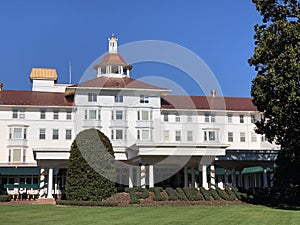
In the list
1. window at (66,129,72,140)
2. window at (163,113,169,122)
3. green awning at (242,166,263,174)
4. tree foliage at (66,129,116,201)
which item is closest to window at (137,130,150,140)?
window at (163,113,169,122)

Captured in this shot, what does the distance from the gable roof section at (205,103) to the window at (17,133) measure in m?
17.1

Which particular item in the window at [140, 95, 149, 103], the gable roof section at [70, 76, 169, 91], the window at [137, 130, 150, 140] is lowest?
the window at [137, 130, 150, 140]

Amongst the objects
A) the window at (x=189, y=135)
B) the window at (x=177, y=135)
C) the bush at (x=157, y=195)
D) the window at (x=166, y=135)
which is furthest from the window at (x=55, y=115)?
the bush at (x=157, y=195)

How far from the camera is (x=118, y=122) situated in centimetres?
5166

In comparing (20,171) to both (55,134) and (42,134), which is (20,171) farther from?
(55,134)

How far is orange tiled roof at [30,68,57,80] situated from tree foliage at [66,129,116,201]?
→ 33.1m

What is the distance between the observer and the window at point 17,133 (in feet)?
170

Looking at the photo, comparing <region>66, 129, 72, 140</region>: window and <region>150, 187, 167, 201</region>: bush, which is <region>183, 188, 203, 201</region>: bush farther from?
<region>66, 129, 72, 140</region>: window

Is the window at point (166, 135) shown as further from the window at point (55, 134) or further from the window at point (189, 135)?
the window at point (55, 134)

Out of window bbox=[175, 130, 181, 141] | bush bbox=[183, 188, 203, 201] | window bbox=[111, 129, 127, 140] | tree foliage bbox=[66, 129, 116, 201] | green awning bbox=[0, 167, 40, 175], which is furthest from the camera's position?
window bbox=[175, 130, 181, 141]

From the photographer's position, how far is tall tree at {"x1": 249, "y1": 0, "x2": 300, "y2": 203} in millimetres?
23234

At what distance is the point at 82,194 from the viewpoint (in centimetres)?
3017

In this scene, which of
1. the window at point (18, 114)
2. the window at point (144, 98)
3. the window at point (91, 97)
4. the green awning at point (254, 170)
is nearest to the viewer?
the green awning at point (254, 170)

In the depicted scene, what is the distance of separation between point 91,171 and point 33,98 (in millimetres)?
26859
